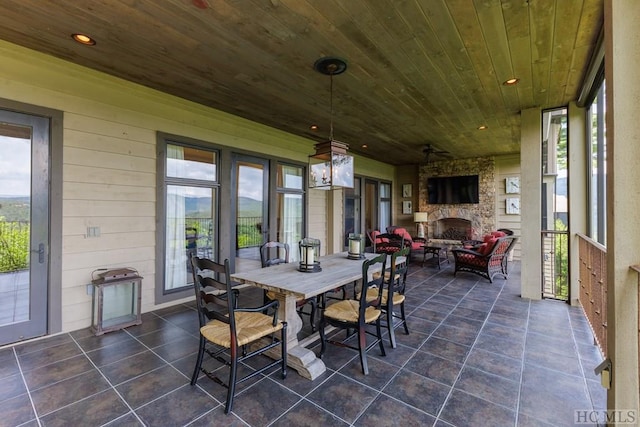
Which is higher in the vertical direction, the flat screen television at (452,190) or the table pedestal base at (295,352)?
the flat screen television at (452,190)

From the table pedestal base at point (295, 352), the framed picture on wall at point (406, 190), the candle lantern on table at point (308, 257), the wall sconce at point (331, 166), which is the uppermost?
the framed picture on wall at point (406, 190)

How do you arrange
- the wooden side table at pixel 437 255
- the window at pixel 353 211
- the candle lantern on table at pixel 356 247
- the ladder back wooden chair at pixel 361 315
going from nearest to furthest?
the ladder back wooden chair at pixel 361 315
the candle lantern on table at pixel 356 247
the wooden side table at pixel 437 255
the window at pixel 353 211

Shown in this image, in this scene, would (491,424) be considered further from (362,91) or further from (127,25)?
(127,25)

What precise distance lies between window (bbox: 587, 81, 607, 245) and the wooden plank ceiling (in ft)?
1.35

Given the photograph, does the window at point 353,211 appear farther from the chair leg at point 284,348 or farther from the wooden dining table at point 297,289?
the chair leg at point 284,348

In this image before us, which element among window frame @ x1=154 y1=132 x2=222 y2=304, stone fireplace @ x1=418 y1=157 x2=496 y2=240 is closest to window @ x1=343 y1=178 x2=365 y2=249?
stone fireplace @ x1=418 y1=157 x2=496 y2=240

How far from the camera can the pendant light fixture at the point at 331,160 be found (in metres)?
3.00

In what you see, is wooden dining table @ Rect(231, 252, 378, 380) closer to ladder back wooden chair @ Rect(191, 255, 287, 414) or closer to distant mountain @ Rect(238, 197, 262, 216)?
ladder back wooden chair @ Rect(191, 255, 287, 414)

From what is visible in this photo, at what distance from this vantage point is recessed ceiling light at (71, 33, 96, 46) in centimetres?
263

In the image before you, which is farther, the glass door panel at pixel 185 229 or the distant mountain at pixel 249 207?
the distant mountain at pixel 249 207

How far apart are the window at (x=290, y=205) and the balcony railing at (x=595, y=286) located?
457cm

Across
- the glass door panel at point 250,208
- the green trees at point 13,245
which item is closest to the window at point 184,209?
the glass door panel at point 250,208

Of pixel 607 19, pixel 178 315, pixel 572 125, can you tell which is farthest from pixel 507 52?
pixel 178 315

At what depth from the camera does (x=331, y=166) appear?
301 cm
